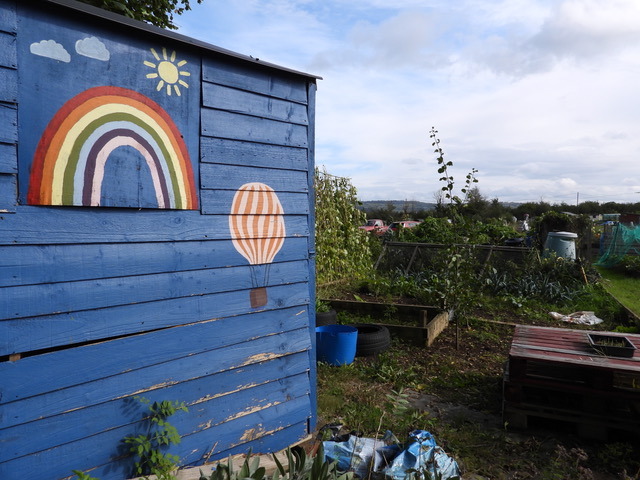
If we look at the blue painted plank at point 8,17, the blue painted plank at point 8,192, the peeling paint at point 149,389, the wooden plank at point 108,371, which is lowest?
the peeling paint at point 149,389

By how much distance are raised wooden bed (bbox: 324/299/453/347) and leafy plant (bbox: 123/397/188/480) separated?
445 centimetres

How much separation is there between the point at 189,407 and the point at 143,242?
116 centimetres

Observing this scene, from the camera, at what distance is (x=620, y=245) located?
1463 centimetres

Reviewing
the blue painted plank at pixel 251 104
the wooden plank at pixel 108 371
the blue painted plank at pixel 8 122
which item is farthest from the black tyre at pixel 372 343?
the blue painted plank at pixel 8 122

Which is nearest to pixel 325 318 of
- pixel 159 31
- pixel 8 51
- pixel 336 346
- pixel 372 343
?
pixel 372 343

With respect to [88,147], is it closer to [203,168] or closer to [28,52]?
[28,52]

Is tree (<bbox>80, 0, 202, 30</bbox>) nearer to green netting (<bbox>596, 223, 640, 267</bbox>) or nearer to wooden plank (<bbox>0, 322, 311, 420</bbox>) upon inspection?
wooden plank (<bbox>0, 322, 311, 420</bbox>)

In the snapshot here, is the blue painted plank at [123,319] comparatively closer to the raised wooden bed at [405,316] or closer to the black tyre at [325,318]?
the black tyre at [325,318]

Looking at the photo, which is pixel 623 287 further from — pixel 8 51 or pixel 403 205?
pixel 403 205

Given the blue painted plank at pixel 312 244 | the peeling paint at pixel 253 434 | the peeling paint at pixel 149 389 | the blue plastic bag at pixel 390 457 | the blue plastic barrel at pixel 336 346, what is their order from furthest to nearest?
1. the blue plastic barrel at pixel 336 346
2. the blue painted plank at pixel 312 244
3. the peeling paint at pixel 253 434
4. the blue plastic bag at pixel 390 457
5. the peeling paint at pixel 149 389

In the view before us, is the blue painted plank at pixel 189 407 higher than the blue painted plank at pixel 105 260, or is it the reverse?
the blue painted plank at pixel 105 260

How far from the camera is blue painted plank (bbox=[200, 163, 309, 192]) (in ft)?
10.8

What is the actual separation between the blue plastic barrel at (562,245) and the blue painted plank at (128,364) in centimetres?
1007

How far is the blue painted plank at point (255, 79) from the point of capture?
329 centimetres
